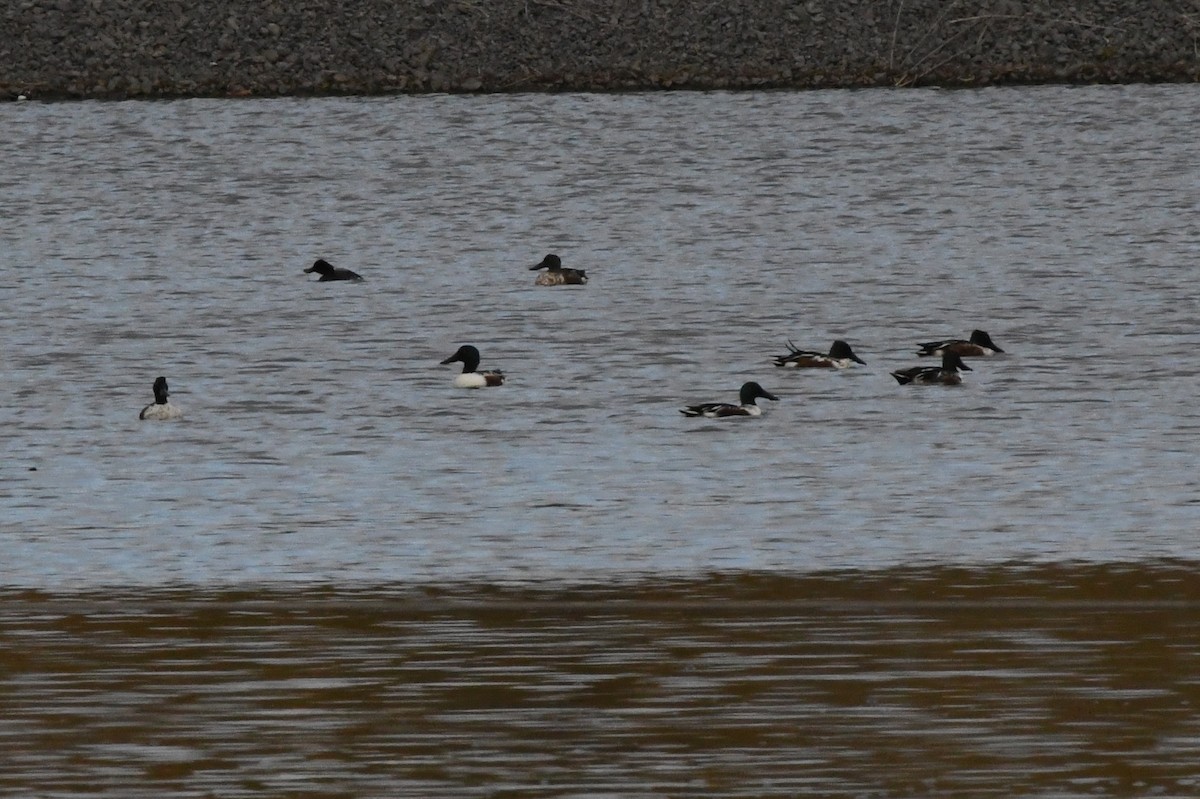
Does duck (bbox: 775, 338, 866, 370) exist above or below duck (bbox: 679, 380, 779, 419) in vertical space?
above

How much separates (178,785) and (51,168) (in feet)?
132

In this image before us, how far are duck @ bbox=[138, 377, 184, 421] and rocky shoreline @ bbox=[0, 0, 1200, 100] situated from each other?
42.2m

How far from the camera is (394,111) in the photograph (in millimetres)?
59844

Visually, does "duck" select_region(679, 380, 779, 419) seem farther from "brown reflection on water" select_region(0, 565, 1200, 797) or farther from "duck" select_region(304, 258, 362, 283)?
"duck" select_region(304, 258, 362, 283)

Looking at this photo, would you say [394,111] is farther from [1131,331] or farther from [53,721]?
[53,721]

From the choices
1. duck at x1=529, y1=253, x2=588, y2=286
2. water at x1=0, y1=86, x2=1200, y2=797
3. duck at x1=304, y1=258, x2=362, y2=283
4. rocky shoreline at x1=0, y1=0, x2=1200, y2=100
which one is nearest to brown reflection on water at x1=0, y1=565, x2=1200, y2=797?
water at x1=0, y1=86, x2=1200, y2=797

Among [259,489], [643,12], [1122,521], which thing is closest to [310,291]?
[259,489]

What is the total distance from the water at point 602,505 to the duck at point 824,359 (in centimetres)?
14

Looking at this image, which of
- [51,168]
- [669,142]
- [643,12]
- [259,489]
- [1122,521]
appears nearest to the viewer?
[1122,521]

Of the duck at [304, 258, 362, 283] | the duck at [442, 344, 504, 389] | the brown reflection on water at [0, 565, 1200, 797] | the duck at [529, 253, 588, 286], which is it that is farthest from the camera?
the duck at [304, 258, 362, 283]

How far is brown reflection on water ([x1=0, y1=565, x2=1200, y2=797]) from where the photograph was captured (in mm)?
10336

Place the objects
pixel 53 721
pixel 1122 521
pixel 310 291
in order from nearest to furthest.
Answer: pixel 53 721 < pixel 1122 521 < pixel 310 291

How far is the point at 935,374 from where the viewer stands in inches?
895

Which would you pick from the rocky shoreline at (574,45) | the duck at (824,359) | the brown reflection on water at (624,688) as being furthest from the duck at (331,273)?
the rocky shoreline at (574,45)
